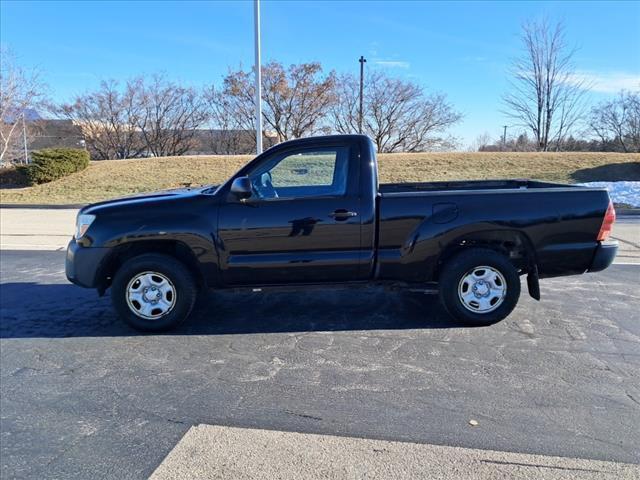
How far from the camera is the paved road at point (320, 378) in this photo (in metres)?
2.94

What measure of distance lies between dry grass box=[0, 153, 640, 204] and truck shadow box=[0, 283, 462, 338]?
1495 cm

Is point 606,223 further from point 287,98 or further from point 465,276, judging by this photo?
point 287,98

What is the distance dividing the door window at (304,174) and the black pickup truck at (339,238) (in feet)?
0.05

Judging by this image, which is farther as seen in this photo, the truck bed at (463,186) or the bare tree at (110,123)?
the bare tree at (110,123)

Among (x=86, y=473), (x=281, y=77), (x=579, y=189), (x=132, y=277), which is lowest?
(x=86, y=473)

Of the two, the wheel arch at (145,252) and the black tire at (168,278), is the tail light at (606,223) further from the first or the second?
the black tire at (168,278)

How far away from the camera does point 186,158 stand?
89.6ft

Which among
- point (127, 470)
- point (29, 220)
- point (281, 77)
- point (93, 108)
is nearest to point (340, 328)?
point (127, 470)

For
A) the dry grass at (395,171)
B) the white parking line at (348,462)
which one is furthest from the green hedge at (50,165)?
the white parking line at (348,462)

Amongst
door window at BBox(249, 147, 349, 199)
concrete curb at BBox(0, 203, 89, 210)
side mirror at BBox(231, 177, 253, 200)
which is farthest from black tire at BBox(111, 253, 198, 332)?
concrete curb at BBox(0, 203, 89, 210)

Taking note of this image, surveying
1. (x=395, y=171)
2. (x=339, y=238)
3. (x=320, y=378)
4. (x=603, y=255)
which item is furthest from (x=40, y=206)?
(x=603, y=255)

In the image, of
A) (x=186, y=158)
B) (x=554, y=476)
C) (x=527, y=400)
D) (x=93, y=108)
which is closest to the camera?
(x=554, y=476)

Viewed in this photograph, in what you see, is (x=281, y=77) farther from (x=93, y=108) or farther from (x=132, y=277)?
(x=132, y=277)

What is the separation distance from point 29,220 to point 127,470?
13.6 meters
